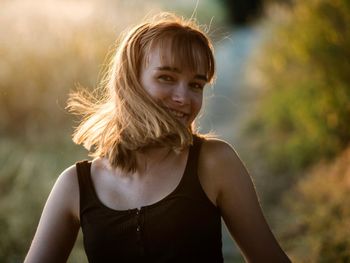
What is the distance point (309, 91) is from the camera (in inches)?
275

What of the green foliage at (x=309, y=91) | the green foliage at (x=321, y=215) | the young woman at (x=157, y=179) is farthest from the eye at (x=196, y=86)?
the green foliage at (x=309, y=91)

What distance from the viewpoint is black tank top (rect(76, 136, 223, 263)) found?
198 cm

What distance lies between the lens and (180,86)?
6.93 ft

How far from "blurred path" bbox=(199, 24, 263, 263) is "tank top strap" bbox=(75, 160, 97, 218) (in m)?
3.70

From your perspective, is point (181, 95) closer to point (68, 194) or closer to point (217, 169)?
point (217, 169)

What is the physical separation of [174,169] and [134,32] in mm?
481

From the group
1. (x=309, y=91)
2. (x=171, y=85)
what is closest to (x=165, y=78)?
(x=171, y=85)

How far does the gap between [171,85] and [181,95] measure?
2.0 inches

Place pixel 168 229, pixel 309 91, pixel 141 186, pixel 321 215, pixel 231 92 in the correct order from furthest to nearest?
1. pixel 231 92
2. pixel 309 91
3. pixel 321 215
4. pixel 141 186
5. pixel 168 229

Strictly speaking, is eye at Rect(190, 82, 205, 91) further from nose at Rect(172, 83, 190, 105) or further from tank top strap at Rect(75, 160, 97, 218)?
tank top strap at Rect(75, 160, 97, 218)

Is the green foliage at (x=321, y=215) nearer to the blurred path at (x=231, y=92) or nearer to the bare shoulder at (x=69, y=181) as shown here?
the blurred path at (x=231, y=92)

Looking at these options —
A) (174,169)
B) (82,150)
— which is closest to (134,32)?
(174,169)

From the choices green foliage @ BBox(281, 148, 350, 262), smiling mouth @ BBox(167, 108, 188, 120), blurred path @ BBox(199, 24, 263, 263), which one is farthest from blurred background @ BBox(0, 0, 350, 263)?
smiling mouth @ BBox(167, 108, 188, 120)

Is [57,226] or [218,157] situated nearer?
[218,157]
